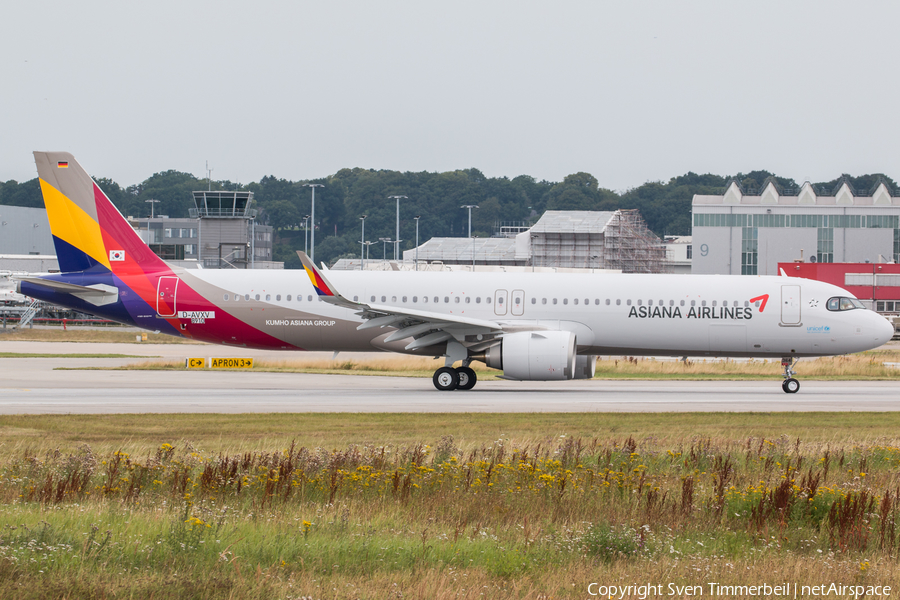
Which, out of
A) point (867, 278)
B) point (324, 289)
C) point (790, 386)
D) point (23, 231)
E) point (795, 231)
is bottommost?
point (790, 386)

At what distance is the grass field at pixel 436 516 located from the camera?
25.8 ft

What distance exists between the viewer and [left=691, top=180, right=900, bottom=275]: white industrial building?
110 metres

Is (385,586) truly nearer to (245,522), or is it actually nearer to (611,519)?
(245,522)

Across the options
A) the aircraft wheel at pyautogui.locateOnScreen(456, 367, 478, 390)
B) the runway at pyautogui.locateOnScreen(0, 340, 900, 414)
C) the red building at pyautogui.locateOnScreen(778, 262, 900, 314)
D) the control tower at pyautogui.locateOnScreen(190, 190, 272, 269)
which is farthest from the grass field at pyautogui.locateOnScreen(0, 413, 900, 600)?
the control tower at pyautogui.locateOnScreen(190, 190, 272, 269)

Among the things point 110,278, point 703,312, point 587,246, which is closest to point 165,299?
point 110,278

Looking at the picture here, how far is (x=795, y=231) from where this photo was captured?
111 metres

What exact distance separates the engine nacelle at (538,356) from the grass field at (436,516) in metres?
10.0

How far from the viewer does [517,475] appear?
1209 centimetres

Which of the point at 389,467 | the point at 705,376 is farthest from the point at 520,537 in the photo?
the point at 705,376

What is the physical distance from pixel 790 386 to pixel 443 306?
1117cm

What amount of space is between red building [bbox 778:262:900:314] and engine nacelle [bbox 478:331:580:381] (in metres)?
64.2

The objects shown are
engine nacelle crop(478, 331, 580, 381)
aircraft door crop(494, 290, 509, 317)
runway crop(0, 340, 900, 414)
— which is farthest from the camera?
aircraft door crop(494, 290, 509, 317)

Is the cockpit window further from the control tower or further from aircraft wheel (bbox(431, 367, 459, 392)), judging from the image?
the control tower

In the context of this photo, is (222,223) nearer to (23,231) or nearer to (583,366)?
(23,231)
